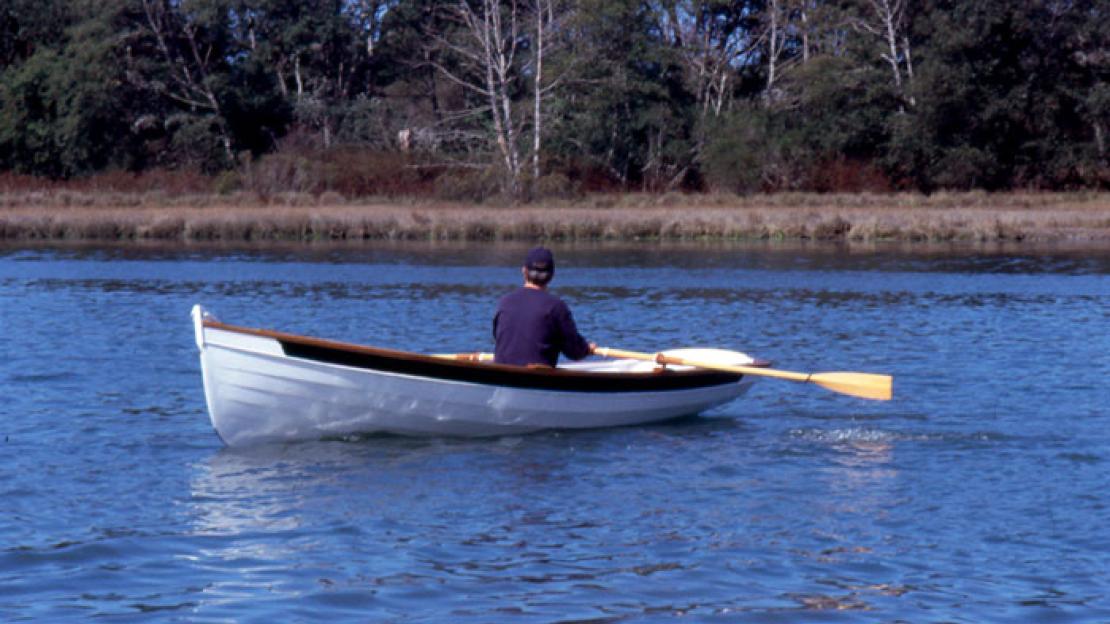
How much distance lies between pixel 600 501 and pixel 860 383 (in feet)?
12.4

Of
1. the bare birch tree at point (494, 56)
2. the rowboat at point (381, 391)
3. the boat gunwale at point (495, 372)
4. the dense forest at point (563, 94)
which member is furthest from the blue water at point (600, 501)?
the dense forest at point (563, 94)

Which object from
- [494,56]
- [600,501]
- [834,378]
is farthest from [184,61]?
[600,501]

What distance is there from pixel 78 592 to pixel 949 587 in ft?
15.2

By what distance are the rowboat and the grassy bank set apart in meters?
25.4

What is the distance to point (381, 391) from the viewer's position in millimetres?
11719

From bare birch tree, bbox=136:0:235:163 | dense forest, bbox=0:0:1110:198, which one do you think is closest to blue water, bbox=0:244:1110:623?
dense forest, bbox=0:0:1110:198

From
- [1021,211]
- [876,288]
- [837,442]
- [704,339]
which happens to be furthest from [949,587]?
[1021,211]

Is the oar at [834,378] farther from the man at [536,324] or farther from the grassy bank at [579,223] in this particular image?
the grassy bank at [579,223]

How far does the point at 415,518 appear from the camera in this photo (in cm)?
980

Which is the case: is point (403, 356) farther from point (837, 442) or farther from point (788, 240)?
point (788, 240)

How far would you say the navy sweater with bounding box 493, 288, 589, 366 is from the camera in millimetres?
12172

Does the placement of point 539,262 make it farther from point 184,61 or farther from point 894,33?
point 184,61

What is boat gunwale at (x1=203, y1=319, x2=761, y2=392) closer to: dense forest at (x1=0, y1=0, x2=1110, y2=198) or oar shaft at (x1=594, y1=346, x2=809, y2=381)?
oar shaft at (x1=594, y1=346, x2=809, y2=381)

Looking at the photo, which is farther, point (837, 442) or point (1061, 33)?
point (1061, 33)
